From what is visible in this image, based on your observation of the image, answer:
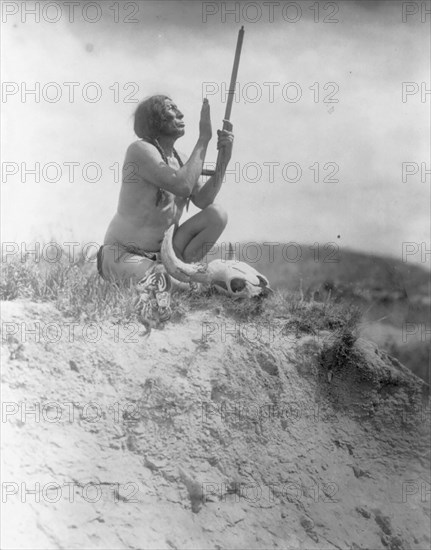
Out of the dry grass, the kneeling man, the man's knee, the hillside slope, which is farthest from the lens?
the man's knee

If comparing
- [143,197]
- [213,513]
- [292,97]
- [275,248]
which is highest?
[292,97]

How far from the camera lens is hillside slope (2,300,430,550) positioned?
3195 millimetres

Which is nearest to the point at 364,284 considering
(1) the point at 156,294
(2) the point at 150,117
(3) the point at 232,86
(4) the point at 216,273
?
(4) the point at 216,273

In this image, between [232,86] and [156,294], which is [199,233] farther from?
Result: [232,86]

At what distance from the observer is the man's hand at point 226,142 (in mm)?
3711

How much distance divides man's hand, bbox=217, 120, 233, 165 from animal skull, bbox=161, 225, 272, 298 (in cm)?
42

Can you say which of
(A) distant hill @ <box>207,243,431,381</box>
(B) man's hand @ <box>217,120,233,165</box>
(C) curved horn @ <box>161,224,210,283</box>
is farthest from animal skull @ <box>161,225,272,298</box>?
(B) man's hand @ <box>217,120,233,165</box>

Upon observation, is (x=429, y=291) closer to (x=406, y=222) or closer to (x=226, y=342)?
(x=406, y=222)

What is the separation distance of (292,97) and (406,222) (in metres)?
0.84

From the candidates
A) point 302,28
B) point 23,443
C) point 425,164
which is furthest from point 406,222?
point 23,443

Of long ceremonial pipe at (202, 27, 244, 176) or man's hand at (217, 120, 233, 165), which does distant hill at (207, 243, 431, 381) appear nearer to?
man's hand at (217, 120, 233, 165)

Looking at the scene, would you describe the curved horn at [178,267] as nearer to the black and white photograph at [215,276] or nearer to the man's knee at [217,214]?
the black and white photograph at [215,276]

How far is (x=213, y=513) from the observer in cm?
330

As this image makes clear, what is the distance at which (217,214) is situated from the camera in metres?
3.76
